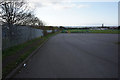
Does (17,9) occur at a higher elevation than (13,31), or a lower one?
higher

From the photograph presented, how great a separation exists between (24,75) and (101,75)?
2.81 meters

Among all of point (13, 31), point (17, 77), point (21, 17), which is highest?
point (21, 17)

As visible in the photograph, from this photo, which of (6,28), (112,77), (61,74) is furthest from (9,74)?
(6,28)

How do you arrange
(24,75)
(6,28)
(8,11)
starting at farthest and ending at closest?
(8,11)
(6,28)
(24,75)

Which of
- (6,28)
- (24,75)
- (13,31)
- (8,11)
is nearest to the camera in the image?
(24,75)

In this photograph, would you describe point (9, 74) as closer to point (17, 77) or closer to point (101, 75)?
point (17, 77)

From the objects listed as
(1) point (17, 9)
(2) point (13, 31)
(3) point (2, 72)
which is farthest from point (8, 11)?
(3) point (2, 72)

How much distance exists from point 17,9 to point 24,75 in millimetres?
13074

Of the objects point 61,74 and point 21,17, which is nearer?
point 61,74

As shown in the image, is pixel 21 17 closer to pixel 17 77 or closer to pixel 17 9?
pixel 17 9

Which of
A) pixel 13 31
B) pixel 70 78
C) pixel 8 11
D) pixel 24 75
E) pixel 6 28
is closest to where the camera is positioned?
pixel 70 78

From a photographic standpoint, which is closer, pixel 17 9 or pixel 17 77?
pixel 17 77

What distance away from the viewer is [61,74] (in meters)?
5.57

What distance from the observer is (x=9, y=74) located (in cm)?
541
